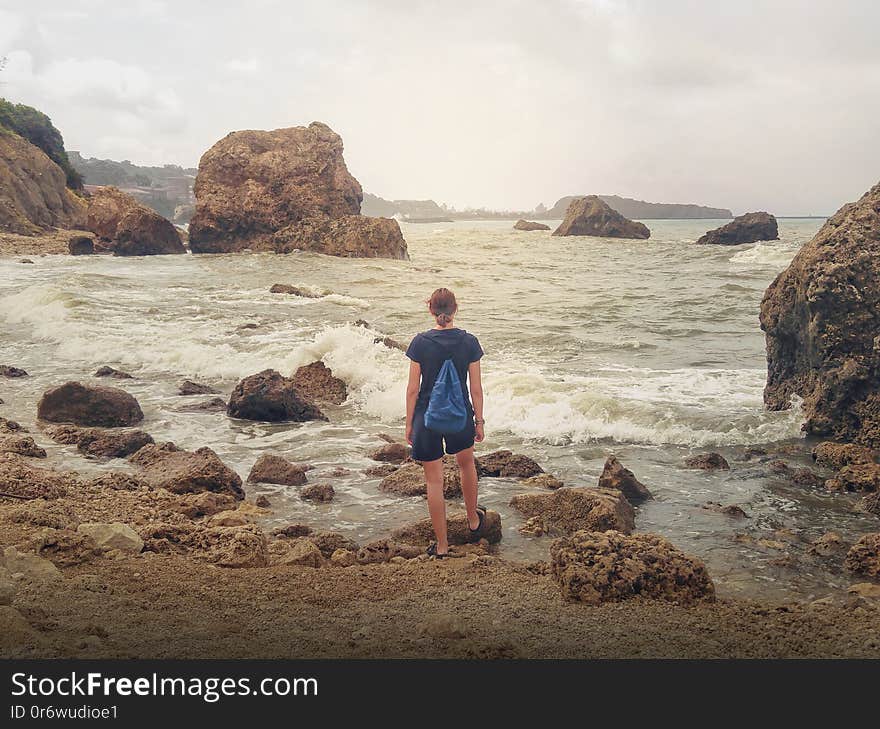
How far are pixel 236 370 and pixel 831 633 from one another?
8.59m

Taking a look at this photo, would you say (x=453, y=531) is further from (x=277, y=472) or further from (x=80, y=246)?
(x=80, y=246)

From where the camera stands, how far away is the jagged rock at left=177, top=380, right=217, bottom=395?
30.7ft

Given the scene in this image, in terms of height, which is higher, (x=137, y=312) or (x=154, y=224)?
(x=154, y=224)

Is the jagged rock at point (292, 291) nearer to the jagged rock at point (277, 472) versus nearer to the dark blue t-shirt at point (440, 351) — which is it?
the jagged rock at point (277, 472)

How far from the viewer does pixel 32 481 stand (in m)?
5.37

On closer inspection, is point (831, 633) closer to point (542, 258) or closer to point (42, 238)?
point (542, 258)

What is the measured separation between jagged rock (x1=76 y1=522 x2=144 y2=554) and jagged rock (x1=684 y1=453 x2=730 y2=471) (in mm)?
4347

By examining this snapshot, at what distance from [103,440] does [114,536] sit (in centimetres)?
274

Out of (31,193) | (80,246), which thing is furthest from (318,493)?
(31,193)

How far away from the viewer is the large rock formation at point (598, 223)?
52.8m

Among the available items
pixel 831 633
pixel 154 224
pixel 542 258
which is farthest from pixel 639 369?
pixel 154 224

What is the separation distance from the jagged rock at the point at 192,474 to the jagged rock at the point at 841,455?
4.59 m

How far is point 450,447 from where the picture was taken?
4539 mm
